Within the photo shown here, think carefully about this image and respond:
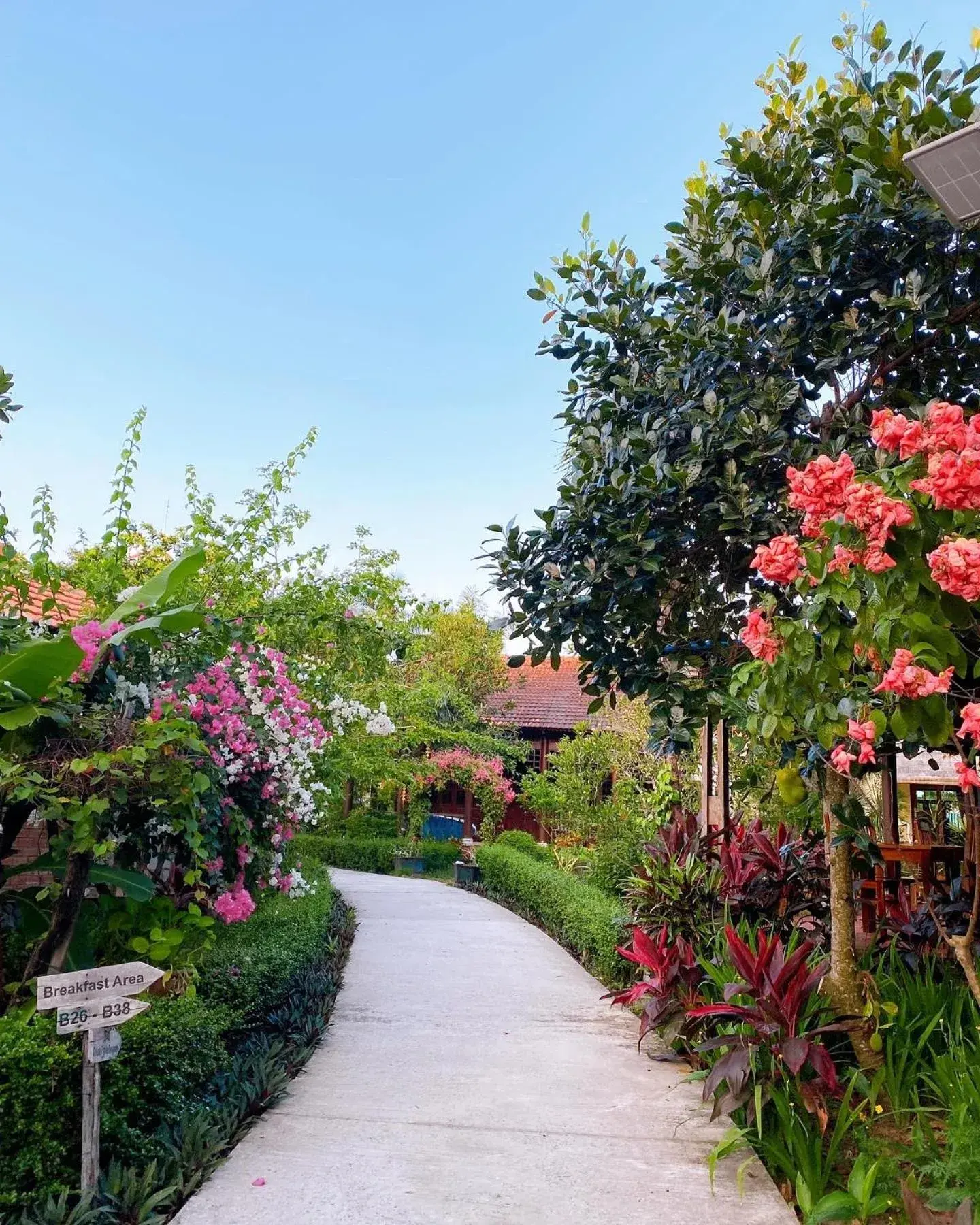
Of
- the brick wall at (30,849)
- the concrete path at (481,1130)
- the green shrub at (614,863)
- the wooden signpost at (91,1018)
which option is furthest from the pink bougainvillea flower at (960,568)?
the green shrub at (614,863)

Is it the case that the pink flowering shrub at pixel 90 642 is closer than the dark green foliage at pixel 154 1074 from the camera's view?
No

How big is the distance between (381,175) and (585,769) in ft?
30.1

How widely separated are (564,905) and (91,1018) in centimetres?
730

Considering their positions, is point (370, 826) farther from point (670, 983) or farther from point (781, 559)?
point (781, 559)

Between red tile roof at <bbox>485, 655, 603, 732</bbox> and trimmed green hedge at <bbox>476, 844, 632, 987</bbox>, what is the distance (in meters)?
7.27

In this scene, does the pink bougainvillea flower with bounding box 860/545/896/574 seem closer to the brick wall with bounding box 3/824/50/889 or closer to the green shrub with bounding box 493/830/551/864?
the brick wall with bounding box 3/824/50/889

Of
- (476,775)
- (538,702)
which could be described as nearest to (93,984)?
(476,775)

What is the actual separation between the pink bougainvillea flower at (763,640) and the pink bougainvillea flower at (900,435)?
2.57ft

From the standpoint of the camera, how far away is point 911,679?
263 cm

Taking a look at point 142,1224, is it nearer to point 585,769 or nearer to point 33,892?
point 33,892

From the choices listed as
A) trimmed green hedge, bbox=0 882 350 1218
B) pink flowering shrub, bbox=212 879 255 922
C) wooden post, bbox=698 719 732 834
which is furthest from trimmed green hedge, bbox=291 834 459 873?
pink flowering shrub, bbox=212 879 255 922

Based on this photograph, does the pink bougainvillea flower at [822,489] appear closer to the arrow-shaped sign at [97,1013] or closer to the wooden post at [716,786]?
the arrow-shaped sign at [97,1013]

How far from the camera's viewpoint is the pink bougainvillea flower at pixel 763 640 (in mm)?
3359

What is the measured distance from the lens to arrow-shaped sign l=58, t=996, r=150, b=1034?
3.13 m
